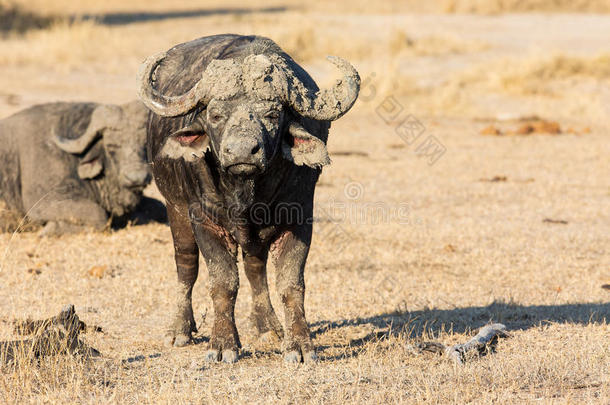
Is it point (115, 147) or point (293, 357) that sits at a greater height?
point (115, 147)

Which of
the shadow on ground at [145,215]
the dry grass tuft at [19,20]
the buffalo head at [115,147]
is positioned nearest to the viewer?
the buffalo head at [115,147]

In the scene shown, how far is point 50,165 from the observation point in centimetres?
987

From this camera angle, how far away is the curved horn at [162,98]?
5113 millimetres

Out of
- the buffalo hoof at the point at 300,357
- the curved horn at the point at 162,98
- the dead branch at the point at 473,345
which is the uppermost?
the curved horn at the point at 162,98

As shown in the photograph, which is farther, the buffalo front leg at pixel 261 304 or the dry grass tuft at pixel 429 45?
the dry grass tuft at pixel 429 45

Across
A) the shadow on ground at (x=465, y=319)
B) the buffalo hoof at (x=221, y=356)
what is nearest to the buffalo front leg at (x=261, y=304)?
the shadow on ground at (x=465, y=319)

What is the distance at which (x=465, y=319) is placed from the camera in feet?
21.9

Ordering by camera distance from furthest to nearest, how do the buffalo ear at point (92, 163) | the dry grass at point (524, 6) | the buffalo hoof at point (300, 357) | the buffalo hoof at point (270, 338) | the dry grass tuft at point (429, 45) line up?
1. the dry grass at point (524, 6)
2. the dry grass tuft at point (429, 45)
3. the buffalo ear at point (92, 163)
4. the buffalo hoof at point (270, 338)
5. the buffalo hoof at point (300, 357)

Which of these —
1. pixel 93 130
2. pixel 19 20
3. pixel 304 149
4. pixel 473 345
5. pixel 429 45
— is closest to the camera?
pixel 304 149

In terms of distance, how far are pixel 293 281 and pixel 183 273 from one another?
1166mm

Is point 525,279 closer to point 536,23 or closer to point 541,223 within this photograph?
point 541,223

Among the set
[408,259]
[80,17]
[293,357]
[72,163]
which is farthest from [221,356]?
[80,17]

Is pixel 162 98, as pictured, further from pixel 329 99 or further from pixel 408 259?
pixel 408 259

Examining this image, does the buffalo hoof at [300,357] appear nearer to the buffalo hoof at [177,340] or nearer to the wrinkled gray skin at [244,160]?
the wrinkled gray skin at [244,160]
